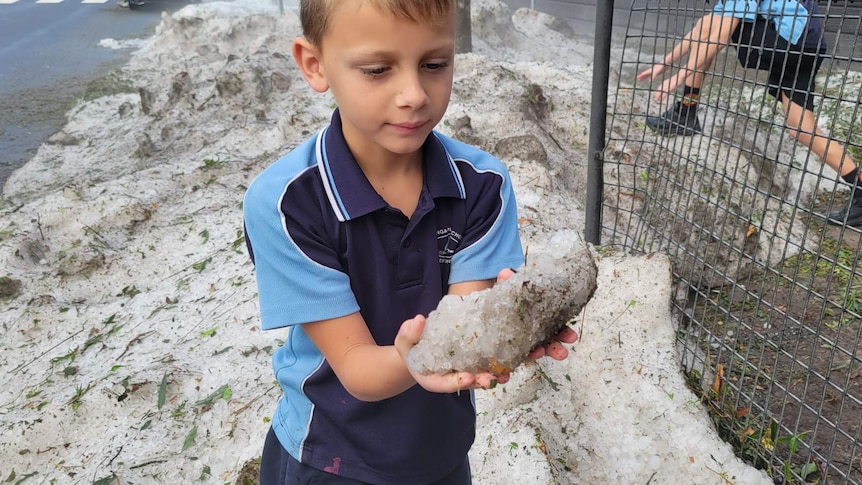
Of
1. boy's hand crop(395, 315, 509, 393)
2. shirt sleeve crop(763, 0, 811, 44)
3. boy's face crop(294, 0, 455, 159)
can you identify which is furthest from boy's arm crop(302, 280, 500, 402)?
shirt sleeve crop(763, 0, 811, 44)

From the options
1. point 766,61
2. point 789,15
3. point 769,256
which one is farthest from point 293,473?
point 766,61

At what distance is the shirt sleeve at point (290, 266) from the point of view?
4.54 ft

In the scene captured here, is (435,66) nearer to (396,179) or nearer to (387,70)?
(387,70)

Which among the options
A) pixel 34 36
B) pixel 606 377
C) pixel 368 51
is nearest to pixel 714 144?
pixel 606 377

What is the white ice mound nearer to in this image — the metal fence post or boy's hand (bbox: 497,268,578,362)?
boy's hand (bbox: 497,268,578,362)

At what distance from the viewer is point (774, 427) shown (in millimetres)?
2748

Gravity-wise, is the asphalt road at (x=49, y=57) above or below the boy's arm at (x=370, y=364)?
below

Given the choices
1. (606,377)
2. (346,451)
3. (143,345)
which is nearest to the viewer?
(346,451)

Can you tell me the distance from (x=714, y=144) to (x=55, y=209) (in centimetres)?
448

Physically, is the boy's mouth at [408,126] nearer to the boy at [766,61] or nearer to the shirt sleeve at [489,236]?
the shirt sleeve at [489,236]

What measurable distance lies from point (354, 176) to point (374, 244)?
0.48 ft

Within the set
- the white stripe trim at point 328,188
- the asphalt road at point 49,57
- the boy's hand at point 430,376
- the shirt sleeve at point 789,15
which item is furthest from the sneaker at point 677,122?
the asphalt road at point 49,57

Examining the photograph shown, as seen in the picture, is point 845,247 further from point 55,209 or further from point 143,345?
point 55,209

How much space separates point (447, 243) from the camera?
1548 mm
